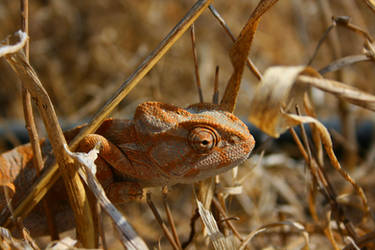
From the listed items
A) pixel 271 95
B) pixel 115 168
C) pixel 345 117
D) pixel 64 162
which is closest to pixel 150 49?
pixel 345 117

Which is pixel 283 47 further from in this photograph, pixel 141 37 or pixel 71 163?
pixel 71 163

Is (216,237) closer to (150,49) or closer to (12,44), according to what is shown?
(12,44)

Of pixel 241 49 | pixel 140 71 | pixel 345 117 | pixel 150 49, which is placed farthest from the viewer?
pixel 150 49

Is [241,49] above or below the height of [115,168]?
above

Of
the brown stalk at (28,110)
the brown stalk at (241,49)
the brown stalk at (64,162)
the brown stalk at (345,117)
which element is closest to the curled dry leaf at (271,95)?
the brown stalk at (241,49)

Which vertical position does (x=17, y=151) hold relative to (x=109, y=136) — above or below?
below

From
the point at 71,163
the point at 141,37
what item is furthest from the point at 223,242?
the point at 141,37

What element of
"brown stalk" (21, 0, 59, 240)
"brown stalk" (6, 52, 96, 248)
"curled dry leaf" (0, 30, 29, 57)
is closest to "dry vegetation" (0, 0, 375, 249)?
"brown stalk" (21, 0, 59, 240)

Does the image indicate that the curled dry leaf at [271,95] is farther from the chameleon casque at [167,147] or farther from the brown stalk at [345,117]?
the brown stalk at [345,117]
